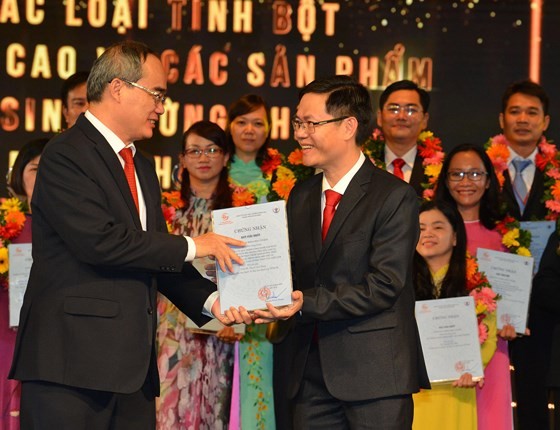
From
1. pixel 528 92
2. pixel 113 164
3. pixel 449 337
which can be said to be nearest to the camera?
pixel 113 164

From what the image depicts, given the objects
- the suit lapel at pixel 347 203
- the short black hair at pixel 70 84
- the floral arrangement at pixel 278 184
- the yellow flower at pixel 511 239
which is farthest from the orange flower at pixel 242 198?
the suit lapel at pixel 347 203

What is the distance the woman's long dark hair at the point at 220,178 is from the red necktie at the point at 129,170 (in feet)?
6.96

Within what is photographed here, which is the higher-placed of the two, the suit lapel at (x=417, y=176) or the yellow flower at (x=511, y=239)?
the suit lapel at (x=417, y=176)

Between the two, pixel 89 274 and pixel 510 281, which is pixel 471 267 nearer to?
pixel 510 281

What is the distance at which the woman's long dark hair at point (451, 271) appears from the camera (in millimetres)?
5492

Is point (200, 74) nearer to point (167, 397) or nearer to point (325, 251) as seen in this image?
point (167, 397)

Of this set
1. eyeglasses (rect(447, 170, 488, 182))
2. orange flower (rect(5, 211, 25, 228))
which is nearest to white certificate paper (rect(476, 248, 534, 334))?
eyeglasses (rect(447, 170, 488, 182))

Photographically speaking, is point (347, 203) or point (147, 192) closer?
point (147, 192)

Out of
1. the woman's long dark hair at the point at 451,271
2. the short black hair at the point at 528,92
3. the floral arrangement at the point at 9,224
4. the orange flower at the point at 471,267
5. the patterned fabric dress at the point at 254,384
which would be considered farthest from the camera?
the short black hair at the point at 528,92

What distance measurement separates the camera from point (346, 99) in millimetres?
4250

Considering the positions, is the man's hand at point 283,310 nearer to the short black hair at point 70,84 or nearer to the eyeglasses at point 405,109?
the eyeglasses at point 405,109

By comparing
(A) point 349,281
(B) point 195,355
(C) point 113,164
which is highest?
(C) point 113,164

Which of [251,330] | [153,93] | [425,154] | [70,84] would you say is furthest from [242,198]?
[153,93]

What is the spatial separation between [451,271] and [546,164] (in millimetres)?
1416
